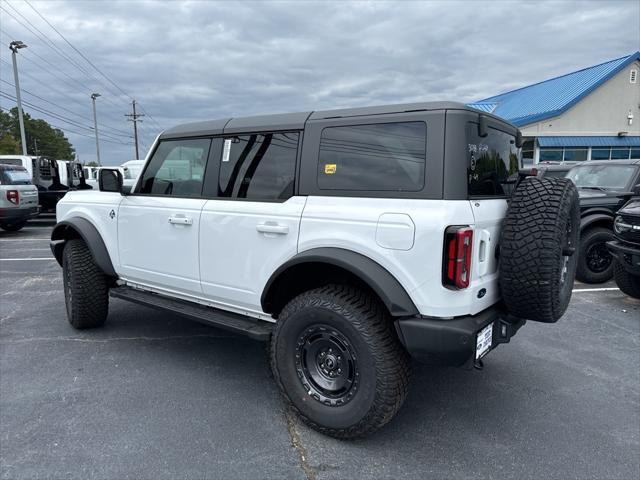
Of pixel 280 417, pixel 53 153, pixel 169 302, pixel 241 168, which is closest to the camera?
pixel 280 417

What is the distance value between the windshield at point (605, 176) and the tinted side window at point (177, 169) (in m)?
6.88

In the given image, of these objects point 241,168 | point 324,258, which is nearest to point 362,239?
point 324,258

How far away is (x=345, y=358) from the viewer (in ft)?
9.09

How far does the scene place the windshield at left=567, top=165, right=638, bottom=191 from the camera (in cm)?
741

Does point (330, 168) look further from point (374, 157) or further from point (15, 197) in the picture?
point (15, 197)

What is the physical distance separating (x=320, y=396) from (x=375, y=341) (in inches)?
23.3

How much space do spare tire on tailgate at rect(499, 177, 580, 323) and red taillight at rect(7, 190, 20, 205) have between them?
12.2m

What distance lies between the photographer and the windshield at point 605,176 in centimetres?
741

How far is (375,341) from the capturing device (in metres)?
2.59

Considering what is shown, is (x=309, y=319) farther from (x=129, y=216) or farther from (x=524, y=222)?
(x=129, y=216)

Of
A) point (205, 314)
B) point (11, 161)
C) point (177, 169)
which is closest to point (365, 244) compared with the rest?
point (205, 314)

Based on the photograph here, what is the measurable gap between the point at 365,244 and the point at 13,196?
38.3ft

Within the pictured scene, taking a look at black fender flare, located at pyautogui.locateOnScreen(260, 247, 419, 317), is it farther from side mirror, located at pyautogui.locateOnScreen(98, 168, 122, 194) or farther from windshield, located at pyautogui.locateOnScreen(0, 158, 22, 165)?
windshield, located at pyautogui.locateOnScreen(0, 158, 22, 165)

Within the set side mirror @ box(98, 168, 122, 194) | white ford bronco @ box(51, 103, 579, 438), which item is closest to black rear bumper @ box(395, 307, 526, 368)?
white ford bronco @ box(51, 103, 579, 438)
